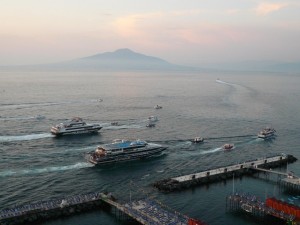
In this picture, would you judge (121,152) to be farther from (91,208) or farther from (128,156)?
(91,208)

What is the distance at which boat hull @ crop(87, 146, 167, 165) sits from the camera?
7150 centimetres

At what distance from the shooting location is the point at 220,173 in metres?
66.8

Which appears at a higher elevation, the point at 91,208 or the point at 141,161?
the point at 141,161

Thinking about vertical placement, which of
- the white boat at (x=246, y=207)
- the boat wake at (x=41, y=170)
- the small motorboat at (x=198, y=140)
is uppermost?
the small motorboat at (x=198, y=140)

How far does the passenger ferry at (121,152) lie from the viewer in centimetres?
7194

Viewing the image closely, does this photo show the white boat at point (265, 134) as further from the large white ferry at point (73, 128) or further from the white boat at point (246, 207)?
the white boat at point (246, 207)

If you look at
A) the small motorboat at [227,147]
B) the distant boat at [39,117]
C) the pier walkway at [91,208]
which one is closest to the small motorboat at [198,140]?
the small motorboat at [227,147]

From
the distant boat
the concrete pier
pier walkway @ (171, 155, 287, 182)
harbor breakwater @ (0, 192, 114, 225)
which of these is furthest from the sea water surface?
pier walkway @ (171, 155, 287, 182)

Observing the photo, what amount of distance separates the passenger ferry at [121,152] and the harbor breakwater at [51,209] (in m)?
Answer: 17.0

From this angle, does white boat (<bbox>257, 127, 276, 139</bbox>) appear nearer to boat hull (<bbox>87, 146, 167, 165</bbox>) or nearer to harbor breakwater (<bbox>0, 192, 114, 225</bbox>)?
boat hull (<bbox>87, 146, 167, 165</bbox>)

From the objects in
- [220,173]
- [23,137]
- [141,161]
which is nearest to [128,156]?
[141,161]

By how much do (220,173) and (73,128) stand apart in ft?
137

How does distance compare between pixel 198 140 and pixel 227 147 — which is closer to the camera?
pixel 227 147

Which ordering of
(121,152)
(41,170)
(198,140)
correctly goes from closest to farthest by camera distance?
(41,170)
(121,152)
(198,140)
